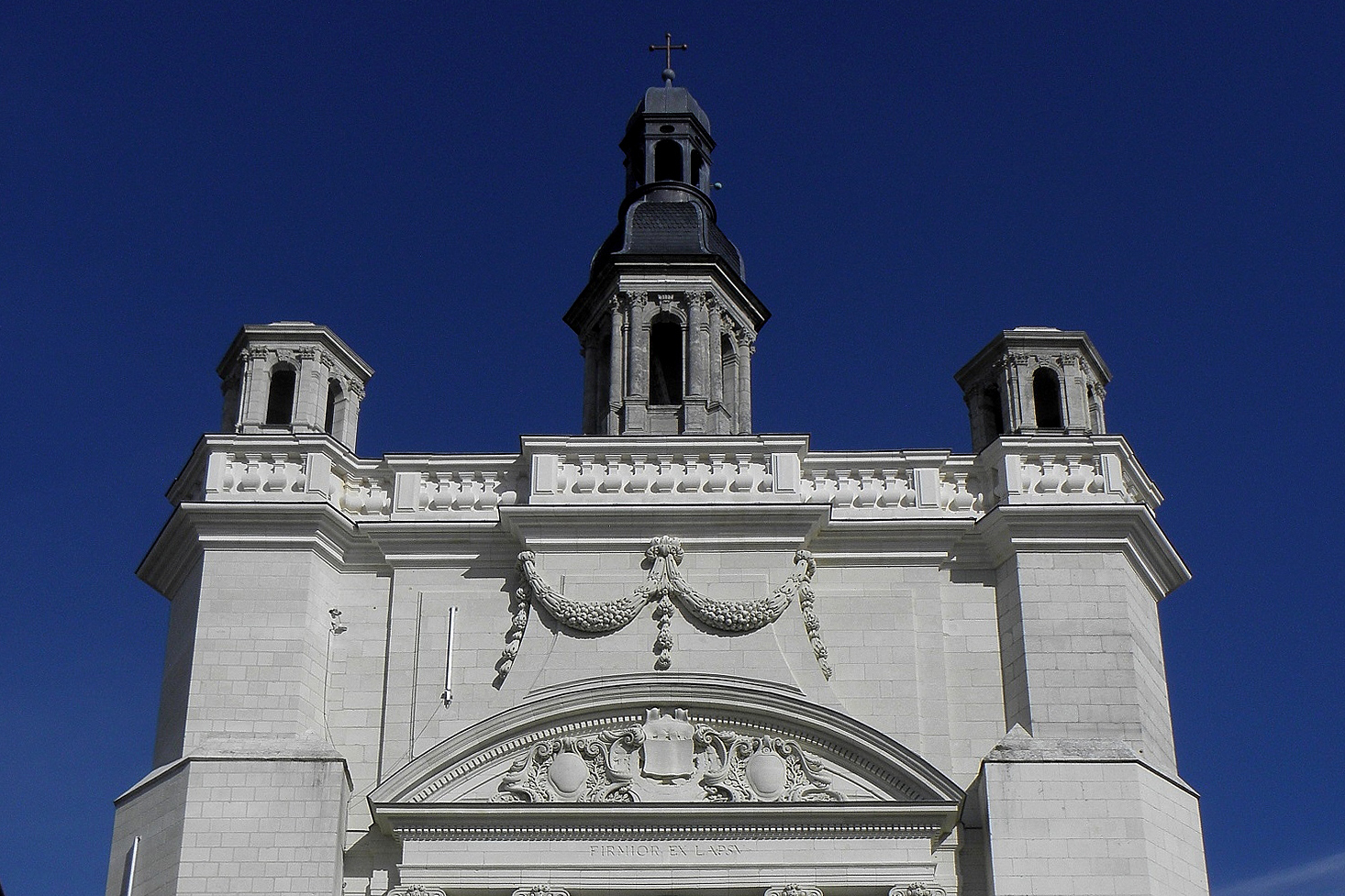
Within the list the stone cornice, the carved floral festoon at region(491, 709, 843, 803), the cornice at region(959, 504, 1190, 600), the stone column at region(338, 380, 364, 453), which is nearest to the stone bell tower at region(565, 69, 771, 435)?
the stone column at region(338, 380, 364, 453)

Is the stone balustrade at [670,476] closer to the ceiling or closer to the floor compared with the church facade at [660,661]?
closer to the ceiling

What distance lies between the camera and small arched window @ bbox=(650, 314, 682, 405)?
30.1 metres

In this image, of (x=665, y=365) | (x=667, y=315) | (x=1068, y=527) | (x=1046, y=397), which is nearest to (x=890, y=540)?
(x=1068, y=527)

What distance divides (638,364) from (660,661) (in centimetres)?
684

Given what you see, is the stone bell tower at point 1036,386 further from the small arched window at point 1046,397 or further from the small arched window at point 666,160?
the small arched window at point 666,160

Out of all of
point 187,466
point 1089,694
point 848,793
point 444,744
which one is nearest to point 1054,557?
point 1089,694

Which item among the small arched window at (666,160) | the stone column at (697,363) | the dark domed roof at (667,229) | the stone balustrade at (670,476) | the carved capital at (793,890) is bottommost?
the carved capital at (793,890)

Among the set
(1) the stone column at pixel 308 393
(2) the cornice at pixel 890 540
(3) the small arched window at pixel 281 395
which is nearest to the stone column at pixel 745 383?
(2) the cornice at pixel 890 540

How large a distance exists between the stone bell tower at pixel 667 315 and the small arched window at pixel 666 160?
2 centimetres

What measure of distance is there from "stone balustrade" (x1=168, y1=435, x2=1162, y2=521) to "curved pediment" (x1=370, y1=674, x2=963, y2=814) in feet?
Result: 9.19

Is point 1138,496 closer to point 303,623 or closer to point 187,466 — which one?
point 303,623

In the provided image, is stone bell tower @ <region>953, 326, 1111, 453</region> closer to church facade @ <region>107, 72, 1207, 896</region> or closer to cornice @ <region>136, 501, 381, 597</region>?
church facade @ <region>107, 72, 1207, 896</region>

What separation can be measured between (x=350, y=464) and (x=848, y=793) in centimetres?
789

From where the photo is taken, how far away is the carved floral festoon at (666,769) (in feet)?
72.7
